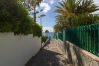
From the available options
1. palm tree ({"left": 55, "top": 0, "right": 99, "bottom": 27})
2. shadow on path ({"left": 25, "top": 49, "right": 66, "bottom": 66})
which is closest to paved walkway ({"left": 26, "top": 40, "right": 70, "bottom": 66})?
shadow on path ({"left": 25, "top": 49, "right": 66, "bottom": 66})

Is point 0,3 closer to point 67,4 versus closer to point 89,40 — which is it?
point 89,40

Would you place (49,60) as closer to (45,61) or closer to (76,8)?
(45,61)

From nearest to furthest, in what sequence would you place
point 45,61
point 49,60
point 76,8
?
point 45,61 → point 49,60 → point 76,8

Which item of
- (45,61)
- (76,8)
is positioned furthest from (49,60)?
(76,8)

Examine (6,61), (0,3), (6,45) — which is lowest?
(6,61)

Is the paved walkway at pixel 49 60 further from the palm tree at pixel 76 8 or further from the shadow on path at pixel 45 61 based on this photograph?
the palm tree at pixel 76 8

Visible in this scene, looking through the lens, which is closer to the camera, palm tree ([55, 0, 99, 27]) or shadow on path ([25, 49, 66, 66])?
shadow on path ([25, 49, 66, 66])

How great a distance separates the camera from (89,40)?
9766mm

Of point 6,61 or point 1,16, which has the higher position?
point 1,16

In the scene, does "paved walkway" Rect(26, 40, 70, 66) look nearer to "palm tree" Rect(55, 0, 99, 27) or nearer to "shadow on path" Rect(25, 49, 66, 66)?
"shadow on path" Rect(25, 49, 66, 66)

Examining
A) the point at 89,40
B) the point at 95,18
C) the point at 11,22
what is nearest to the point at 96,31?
the point at 89,40

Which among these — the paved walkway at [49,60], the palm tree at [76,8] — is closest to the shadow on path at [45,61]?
the paved walkway at [49,60]

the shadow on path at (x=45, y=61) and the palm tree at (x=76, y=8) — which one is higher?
the palm tree at (x=76, y=8)

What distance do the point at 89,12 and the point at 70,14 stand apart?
1.74m
